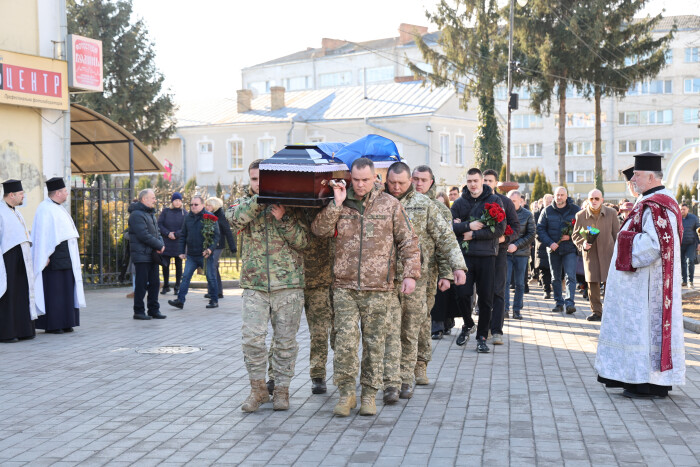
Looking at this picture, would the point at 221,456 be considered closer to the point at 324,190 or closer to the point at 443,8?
the point at 324,190

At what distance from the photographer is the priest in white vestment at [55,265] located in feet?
37.6

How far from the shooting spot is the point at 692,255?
19.3 metres

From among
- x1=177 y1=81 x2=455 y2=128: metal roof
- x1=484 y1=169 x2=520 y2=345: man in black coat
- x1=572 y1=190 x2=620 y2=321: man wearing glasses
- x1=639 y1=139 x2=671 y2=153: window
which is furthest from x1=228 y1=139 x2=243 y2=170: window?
x1=484 y1=169 x2=520 y2=345: man in black coat

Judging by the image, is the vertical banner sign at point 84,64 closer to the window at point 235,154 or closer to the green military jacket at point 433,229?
the green military jacket at point 433,229

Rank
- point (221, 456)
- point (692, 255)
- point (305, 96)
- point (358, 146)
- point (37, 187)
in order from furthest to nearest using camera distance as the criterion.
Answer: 1. point (305, 96)
2. point (692, 255)
3. point (37, 187)
4. point (358, 146)
5. point (221, 456)

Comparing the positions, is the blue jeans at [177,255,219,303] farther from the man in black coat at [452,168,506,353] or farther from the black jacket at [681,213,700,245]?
the black jacket at [681,213,700,245]

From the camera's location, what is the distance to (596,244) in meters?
13.0

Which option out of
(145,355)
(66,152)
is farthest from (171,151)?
(145,355)

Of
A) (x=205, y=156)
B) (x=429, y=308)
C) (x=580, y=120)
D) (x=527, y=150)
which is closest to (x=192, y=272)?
(x=429, y=308)

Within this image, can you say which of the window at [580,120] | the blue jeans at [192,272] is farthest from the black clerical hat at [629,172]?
the window at [580,120]

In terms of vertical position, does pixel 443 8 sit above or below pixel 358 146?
above

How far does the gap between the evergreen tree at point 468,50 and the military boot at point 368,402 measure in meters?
31.9

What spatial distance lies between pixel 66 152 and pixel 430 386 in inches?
396

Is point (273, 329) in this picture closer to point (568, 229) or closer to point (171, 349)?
point (171, 349)
